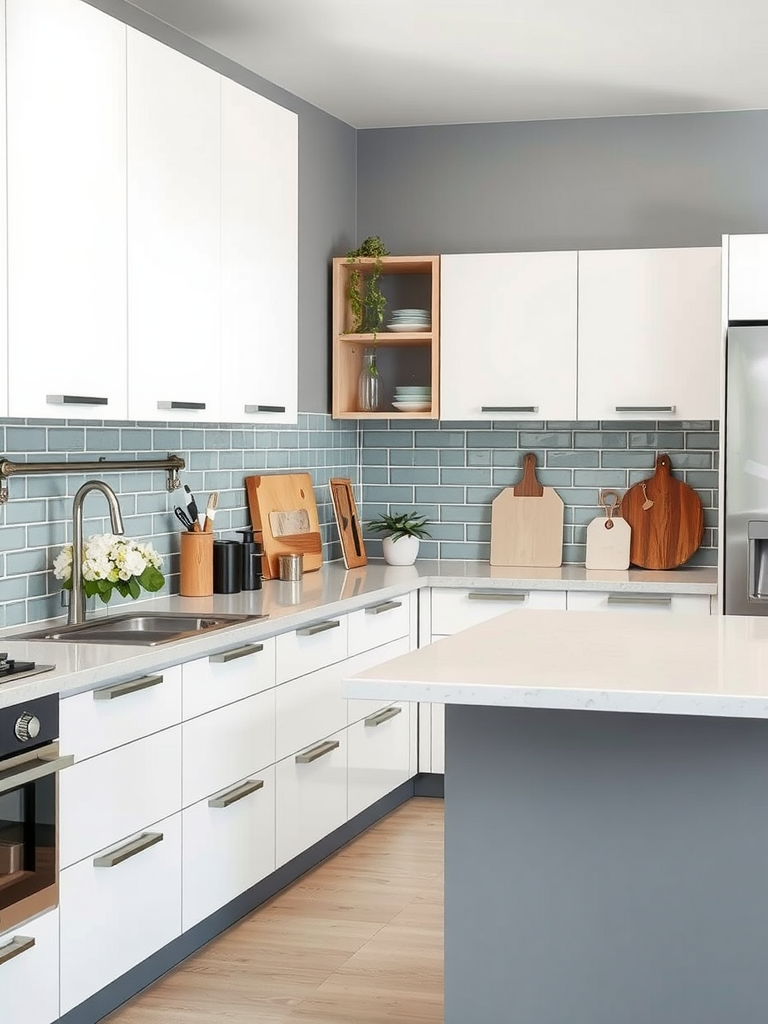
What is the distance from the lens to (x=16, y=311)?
10.0ft

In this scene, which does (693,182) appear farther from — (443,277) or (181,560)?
(181,560)

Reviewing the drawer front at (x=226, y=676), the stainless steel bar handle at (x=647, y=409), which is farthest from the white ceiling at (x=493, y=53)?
the drawer front at (x=226, y=676)

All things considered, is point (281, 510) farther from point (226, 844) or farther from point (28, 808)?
point (28, 808)

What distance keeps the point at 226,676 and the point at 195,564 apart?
0.79 m

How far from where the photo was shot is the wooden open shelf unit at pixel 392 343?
546 cm

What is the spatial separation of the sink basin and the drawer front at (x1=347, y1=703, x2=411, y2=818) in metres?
0.92

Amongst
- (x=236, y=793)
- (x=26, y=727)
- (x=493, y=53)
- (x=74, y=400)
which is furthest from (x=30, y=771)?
(x=493, y=53)

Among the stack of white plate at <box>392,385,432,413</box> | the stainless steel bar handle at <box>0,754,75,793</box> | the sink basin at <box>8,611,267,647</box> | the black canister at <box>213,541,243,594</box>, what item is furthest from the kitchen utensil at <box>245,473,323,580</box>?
the stainless steel bar handle at <box>0,754,75,793</box>

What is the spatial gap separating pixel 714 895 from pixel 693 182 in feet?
11.6

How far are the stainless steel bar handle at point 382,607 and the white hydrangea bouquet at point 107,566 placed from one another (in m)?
1.16

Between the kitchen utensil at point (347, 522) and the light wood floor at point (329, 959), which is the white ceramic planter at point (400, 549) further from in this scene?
the light wood floor at point (329, 959)

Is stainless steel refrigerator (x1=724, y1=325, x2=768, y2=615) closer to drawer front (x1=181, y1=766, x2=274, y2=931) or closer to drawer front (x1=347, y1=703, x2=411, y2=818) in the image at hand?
drawer front (x1=347, y1=703, x2=411, y2=818)

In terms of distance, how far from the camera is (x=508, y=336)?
17.6 feet

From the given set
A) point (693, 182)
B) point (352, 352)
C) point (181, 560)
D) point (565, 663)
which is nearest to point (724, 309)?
point (693, 182)
